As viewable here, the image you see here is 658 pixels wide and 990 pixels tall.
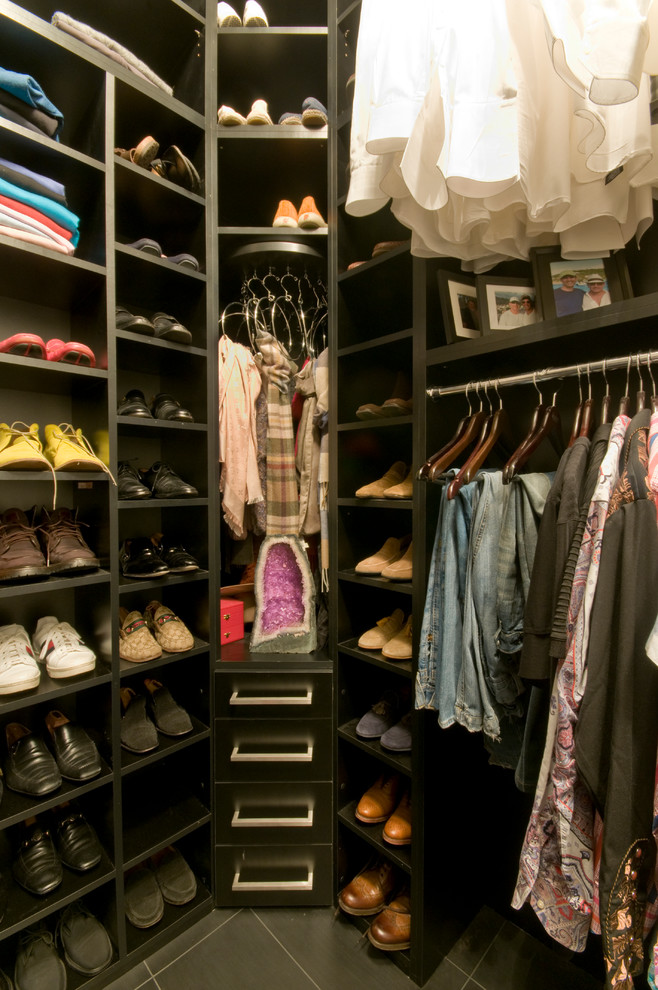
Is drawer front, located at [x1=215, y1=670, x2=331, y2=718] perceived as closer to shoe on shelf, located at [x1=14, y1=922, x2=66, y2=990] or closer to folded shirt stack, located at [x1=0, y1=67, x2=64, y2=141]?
shoe on shelf, located at [x1=14, y1=922, x2=66, y2=990]

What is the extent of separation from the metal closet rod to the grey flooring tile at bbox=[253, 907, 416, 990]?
151cm

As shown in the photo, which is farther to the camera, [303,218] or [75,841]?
[303,218]

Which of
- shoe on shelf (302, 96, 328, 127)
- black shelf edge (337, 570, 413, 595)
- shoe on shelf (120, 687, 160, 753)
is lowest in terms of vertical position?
shoe on shelf (120, 687, 160, 753)

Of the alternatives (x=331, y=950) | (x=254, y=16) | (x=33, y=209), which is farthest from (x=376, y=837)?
(x=254, y=16)

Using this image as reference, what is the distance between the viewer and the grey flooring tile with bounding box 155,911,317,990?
1.24m

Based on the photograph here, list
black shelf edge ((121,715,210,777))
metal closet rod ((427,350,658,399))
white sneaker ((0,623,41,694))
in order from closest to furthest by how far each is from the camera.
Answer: metal closet rod ((427,350,658,399)), white sneaker ((0,623,41,694)), black shelf edge ((121,715,210,777))

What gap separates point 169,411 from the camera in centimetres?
138

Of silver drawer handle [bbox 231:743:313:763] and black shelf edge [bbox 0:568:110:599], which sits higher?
black shelf edge [bbox 0:568:110:599]

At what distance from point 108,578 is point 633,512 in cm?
115

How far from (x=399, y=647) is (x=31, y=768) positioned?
95cm

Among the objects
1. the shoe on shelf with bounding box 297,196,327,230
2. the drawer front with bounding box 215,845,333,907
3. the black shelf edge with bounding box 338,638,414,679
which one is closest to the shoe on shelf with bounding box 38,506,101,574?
the black shelf edge with bounding box 338,638,414,679

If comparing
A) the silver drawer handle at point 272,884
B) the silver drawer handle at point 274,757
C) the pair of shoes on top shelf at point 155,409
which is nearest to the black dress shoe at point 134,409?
the pair of shoes on top shelf at point 155,409

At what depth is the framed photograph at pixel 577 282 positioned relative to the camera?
976mm

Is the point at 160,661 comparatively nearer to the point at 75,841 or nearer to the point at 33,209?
the point at 75,841
